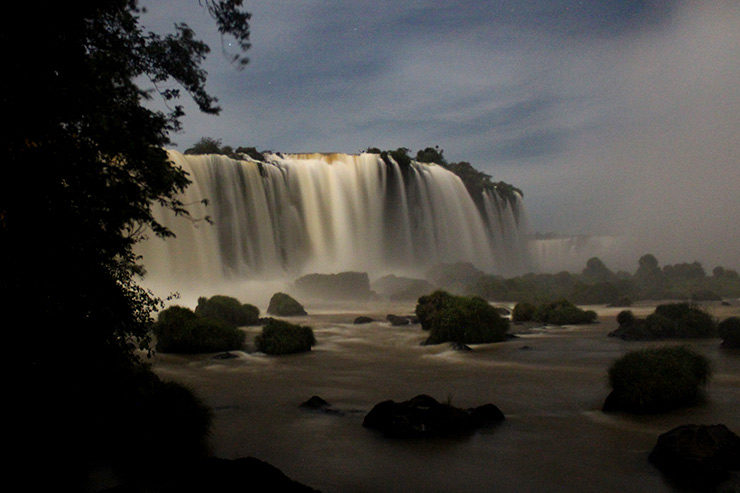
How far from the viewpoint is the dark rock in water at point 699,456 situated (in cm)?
550

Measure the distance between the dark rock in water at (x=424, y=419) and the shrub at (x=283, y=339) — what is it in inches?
329

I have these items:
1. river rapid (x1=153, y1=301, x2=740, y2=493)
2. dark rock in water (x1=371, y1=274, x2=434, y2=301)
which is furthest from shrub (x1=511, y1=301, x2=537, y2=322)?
dark rock in water (x1=371, y1=274, x2=434, y2=301)

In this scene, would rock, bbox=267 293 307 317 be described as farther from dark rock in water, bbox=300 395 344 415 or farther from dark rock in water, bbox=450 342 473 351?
dark rock in water, bbox=300 395 344 415

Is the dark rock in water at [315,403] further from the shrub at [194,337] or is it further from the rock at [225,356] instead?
the shrub at [194,337]

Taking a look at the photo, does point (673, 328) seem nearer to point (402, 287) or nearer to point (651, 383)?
point (651, 383)

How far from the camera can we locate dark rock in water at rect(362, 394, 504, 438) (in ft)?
24.7

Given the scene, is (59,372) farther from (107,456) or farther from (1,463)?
(107,456)

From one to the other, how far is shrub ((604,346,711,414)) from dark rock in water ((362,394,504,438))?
85.1 inches

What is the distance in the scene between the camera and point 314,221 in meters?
49.4

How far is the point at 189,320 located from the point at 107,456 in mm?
10915

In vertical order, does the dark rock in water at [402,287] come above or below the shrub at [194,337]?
above

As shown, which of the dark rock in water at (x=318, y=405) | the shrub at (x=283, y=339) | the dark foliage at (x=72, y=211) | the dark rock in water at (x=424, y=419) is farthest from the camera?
the shrub at (x=283, y=339)

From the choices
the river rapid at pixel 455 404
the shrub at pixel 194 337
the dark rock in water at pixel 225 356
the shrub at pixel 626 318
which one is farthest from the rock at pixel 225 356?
the shrub at pixel 626 318

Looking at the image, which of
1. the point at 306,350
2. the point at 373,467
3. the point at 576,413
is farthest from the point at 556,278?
the point at 373,467
